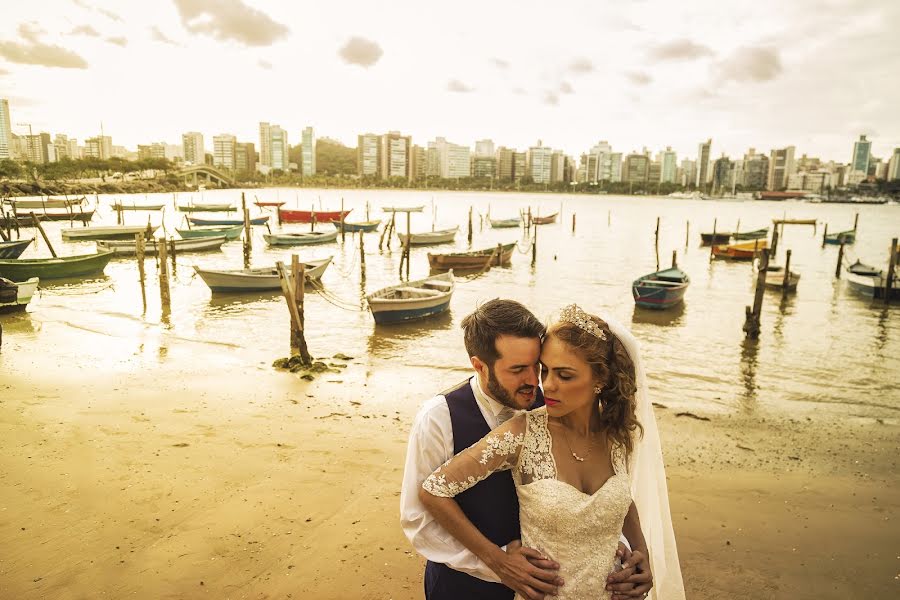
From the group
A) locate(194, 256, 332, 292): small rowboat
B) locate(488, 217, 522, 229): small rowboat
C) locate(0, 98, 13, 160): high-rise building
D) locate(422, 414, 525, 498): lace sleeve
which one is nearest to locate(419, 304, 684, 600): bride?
locate(422, 414, 525, 498): lace sleeve

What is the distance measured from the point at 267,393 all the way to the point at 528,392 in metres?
8.15

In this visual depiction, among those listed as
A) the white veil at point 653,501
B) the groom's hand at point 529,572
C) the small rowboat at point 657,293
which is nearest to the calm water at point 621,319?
the small rowboat at point 657,293

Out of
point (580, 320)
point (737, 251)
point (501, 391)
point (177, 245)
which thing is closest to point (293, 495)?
point (501, 391)

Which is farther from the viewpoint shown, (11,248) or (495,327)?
(11,248)

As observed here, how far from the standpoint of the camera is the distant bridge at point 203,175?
13988 centimetres

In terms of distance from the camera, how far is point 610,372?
81.6 inches

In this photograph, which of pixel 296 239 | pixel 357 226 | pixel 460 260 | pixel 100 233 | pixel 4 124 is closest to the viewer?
pixel 460 260

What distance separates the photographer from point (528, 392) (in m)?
2.02

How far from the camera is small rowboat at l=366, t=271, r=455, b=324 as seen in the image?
1587 centimetres

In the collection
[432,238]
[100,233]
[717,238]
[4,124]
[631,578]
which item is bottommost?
[432,238]

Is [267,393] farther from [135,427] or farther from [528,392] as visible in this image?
[528,392]

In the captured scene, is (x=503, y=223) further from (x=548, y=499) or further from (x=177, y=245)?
(x=548, y=499)

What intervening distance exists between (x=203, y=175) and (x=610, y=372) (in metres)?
181

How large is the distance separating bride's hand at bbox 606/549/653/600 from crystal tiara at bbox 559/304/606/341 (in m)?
0.86
